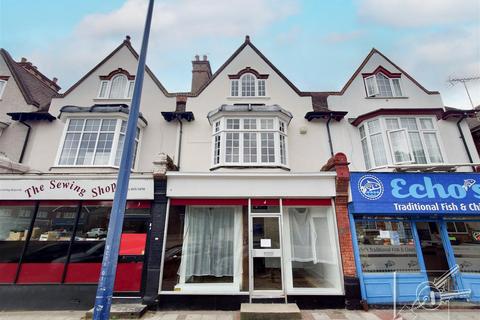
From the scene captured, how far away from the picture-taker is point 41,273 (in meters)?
7.05

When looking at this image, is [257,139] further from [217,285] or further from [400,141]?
[400,141]

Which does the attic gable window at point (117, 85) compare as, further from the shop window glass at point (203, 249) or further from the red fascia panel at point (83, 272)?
the red fascia panel at point (83, 272)

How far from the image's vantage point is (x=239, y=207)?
306 inches

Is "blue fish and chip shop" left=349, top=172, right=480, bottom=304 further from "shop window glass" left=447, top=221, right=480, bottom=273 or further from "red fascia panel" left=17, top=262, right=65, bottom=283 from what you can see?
"red fascia panel" left=17, top=262, right=65, bottom=283

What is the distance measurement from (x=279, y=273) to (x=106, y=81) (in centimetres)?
1116

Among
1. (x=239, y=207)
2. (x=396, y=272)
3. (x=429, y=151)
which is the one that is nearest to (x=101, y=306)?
(x=239, y=207)

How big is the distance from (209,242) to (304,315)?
138 inches

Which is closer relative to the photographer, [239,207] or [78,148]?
[239,207]

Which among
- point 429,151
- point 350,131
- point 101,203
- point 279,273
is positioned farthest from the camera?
point 350,131

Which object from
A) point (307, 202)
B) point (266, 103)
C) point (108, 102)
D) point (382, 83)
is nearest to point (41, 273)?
point (108, 102)

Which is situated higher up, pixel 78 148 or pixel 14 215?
pixel 78 148

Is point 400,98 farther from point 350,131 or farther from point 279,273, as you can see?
point 279,273

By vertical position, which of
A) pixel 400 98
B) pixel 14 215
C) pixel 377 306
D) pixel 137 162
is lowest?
pixel 377 306

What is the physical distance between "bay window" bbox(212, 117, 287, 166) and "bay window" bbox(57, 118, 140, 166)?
3.72 m
